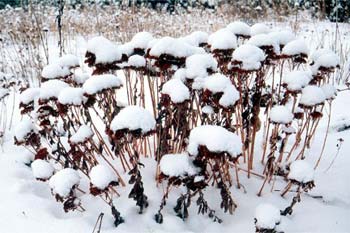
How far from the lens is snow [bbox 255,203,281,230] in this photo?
1.96 meters

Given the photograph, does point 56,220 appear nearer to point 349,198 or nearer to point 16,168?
point 16,168

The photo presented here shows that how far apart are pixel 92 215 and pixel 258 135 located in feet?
5.69

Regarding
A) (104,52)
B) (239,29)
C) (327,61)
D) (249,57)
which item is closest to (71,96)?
(104,52)

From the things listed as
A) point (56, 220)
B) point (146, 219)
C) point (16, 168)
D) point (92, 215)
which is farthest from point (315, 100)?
point (16, 168)

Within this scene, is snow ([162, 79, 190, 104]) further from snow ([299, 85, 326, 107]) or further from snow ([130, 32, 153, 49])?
snow ([299, 85, 326, 107])

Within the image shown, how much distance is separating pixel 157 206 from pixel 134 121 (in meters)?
0.74

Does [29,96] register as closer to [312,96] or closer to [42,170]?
[42,170]

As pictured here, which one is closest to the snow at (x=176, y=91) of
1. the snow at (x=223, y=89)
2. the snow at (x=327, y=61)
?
the snow at (x=223, y=89)

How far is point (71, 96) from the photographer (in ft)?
7.37

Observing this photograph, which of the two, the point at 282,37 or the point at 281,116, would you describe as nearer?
the point at 281,116

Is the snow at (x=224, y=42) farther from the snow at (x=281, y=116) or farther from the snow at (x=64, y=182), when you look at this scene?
the snow at (x=64, y=182)

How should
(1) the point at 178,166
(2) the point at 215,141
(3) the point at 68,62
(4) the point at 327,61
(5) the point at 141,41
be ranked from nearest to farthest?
(2) the point at 215,141 < (1) the point at 178,166 < (4) the point at 327,61 < (3) the point at 68,62 < (5) the point at 141,41

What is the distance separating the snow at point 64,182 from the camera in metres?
2.19

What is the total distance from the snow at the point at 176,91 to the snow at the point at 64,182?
2.36 ft
